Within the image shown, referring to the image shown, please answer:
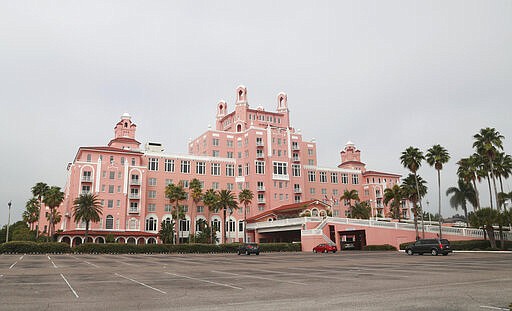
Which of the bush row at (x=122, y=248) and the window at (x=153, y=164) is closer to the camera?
the bush row at (x=122, y=248)

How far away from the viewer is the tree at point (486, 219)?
156ft

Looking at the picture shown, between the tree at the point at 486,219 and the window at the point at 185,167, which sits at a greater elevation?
the window at the point at 185,167

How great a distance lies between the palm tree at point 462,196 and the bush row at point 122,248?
1548 inches

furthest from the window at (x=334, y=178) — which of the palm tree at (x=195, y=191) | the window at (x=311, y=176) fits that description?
the palm tree at (x=195, y=191)

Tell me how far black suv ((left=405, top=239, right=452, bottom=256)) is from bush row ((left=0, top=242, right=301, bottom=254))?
25.0m

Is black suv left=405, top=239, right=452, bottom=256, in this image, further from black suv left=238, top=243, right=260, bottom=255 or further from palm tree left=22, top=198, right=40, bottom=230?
palm tree left=22, top=198, right=40, bottom=230

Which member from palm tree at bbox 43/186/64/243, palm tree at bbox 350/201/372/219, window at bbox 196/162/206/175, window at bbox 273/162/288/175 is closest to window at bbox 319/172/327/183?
palm tree at bbox 350/201/372/219

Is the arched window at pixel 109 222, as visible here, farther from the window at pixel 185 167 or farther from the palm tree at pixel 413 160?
the palm tree at pixel 413 160

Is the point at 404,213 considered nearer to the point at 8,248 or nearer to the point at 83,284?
the point at 8,248

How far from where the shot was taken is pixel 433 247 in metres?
38.3

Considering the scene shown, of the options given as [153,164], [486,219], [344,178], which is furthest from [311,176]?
[486,219]

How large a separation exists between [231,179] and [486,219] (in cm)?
5088

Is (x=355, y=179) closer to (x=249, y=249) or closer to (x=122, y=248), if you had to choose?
(x=249, y=249)

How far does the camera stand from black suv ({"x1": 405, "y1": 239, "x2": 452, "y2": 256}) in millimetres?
37772
